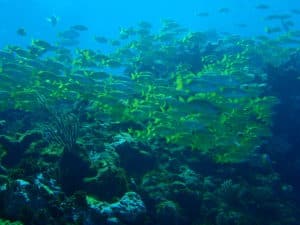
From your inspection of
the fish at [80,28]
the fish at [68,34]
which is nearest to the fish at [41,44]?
the fish at [80,28]

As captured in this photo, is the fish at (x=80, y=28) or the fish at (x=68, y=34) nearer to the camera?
the fish at (x=80, y=28)

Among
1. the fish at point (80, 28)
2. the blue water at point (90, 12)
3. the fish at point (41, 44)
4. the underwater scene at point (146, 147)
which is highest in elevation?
the blue water at point (90, 12)

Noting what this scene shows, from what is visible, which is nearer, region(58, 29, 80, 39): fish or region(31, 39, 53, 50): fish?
region(31, 39, 53, 50): fish

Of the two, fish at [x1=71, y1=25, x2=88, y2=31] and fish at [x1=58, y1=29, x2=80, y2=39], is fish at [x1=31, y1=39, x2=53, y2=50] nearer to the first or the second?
fish at [x1=71, y1=25, x2=88, y2=31]

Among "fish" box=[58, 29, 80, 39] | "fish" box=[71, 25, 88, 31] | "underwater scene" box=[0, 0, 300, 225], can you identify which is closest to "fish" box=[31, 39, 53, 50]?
"underwater scene" box=[0, 0, 300, 225]

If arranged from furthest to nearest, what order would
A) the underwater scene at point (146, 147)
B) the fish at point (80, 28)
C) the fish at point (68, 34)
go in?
the fish at point (68, 34) → the fish at point (80, 28) → the underwater scene at point (146, 147)

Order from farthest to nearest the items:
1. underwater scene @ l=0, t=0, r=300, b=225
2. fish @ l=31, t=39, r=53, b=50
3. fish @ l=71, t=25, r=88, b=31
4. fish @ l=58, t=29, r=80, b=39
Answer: fish @ l=58, t=29, r=80, b=39 < fish @ l=71, t=25, r=88, b=31 < fish @ l=31, t=39, r=53, b=50 < underwater scene @ l=0, t=0, r=300, b=225

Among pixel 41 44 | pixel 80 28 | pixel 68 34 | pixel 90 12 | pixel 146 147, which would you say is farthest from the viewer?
pixel 90 12

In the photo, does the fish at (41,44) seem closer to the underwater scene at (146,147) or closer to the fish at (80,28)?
the underwater scene at (146,147)

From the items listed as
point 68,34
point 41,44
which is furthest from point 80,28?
point 41,44

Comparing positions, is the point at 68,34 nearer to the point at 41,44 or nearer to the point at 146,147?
the point at 41,44

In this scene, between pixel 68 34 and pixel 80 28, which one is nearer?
pixel 80 28

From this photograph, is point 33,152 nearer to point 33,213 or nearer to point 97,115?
point 97,115

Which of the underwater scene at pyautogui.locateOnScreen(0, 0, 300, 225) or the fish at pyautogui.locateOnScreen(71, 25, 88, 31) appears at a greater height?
the fish at pyautogui.locateOnScreen(71, 25, 88, 31)
